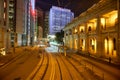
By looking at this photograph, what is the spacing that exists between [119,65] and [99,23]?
13.2 m

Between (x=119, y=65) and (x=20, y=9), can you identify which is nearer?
(x=119, y=65)

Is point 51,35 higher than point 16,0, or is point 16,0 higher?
point 16,0

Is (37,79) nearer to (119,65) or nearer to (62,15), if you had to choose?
(119,65)

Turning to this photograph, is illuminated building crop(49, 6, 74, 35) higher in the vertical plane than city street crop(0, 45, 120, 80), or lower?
higher

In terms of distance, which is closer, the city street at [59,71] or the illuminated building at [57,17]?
the city street at [59,71]

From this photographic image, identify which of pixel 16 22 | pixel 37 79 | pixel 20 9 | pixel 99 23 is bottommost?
pixel 37 79

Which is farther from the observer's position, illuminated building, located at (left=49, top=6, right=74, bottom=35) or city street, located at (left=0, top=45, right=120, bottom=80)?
illuminated building, located at (left=49, top=6, right=74, bottom=35)

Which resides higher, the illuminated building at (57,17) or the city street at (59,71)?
the illuminated building at (57,17)

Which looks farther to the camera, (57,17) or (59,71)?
Answer: (57,17)

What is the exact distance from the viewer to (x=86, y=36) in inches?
1892

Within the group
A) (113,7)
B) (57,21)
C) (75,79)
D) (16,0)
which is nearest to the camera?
(75,79)

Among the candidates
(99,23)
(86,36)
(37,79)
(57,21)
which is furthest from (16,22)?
(57,21)

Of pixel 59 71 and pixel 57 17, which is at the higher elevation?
pixel 57 17

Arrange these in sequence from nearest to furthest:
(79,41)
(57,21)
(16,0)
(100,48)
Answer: (100,48) → (79,41) → (16,0) → (57,21)
